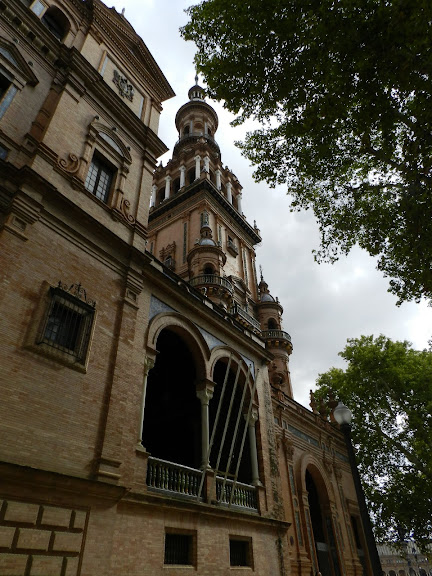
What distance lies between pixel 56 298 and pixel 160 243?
2300 cm

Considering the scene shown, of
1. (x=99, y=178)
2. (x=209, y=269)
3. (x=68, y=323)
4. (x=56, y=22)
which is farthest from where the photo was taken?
(x=209, y=269)

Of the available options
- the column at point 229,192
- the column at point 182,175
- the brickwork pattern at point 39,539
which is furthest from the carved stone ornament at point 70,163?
the column at point 229,192

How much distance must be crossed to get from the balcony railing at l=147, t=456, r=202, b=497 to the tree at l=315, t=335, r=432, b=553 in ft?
60.6

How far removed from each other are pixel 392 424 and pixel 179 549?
22.6 m

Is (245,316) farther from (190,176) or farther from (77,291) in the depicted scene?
(77,291)

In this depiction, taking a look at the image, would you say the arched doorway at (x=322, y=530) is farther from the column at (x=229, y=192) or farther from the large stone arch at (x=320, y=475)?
the column at (x=229, y=192)

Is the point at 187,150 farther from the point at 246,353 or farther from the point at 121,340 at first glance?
the point at 121,340

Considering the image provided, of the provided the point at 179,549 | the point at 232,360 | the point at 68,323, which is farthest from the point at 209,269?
the point at 179,549

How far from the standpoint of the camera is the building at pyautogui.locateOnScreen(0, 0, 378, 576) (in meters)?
7.54

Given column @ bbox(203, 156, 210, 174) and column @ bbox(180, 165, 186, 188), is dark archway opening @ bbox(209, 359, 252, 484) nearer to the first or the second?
column @ bbox(203, 156, 210, 174)

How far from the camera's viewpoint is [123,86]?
15.6 meters

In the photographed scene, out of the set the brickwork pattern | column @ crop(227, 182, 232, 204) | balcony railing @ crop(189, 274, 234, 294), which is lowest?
the brickwork pattern

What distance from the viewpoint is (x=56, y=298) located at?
901 centimetres

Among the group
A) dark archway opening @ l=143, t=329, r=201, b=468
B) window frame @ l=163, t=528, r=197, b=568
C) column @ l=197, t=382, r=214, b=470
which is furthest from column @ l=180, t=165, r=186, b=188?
window frame @ l=163, t=528, r=197, b=568
